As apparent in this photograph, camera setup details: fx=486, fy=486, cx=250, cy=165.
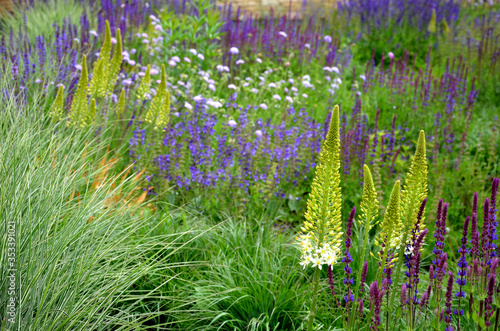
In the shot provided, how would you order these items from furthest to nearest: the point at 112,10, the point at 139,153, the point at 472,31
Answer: the point at 472,31, the point at 112,10, the point at 139,153

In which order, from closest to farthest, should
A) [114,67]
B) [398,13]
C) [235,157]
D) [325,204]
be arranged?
[325,204] → [114,67] → [235,157] → [398,13]

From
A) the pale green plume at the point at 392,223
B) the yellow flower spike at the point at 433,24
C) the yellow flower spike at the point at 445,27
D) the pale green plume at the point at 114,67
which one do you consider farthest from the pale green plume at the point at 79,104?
the yellow flower spike at the point at 433,24

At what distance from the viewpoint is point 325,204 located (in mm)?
1772

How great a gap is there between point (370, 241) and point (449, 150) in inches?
81.3

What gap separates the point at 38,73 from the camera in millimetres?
4797

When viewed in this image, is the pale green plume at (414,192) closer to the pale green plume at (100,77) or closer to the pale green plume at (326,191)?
the pale green plume at (326,191)

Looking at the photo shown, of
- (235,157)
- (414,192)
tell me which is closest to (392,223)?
(414,192)

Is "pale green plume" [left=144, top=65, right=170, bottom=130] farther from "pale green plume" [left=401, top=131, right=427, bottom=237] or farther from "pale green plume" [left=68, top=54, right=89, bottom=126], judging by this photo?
"pale green plume" [left=401, top=131, right=427, bottom=237]

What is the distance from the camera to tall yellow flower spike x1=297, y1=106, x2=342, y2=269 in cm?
175

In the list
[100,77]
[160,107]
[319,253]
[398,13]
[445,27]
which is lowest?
[160,107]

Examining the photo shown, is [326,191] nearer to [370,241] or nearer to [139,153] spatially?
[370,241]

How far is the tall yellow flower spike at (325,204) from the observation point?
1.75 m

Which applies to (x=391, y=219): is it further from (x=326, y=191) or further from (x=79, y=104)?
(x=79, y=104)

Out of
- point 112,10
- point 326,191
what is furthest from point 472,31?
point 326,191
